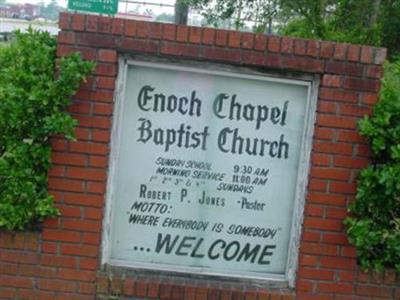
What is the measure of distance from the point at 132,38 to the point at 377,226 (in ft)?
5.91

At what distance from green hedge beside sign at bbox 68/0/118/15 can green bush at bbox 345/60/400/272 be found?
8.35 metres

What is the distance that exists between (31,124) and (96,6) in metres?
8.19

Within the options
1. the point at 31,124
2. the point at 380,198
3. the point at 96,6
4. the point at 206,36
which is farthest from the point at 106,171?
the point at 96,6

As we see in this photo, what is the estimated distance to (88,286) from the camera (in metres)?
4.19

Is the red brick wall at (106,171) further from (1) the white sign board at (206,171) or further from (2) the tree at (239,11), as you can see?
(2) the tree at (239,11)

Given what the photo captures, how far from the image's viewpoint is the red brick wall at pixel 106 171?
4.08 metres

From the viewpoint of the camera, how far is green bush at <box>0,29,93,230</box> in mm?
3951

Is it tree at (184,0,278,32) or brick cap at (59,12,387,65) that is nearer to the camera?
brick cap at (59,12,387,65)

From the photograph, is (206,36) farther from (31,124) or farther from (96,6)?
(96,6)

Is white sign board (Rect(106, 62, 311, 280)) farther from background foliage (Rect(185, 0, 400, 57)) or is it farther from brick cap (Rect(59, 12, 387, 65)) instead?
background foliage (Rect(185, 0, 400, 57))

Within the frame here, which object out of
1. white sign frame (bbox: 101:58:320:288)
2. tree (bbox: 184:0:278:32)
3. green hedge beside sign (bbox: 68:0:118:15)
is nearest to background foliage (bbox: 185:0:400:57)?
tree (bbox: 184:0:278:32)

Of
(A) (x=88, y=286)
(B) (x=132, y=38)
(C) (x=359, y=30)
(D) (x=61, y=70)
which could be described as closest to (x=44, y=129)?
(D) (x=61, y=70)

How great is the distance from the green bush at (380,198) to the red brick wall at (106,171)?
96mm

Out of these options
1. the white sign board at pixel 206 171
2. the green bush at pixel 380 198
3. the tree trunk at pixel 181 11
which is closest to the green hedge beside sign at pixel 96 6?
the tree trunk at pixel 181 11
